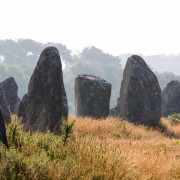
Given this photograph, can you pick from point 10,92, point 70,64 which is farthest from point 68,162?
point 70,64

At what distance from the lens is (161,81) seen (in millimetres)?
125312

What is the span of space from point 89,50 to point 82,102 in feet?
404

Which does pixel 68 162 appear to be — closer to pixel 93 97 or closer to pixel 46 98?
pixel 46 98

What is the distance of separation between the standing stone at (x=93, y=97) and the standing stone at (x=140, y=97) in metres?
1.20

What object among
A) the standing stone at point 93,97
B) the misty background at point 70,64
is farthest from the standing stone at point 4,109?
the misty background at point 70,64

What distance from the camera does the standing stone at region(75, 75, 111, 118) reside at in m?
24.3

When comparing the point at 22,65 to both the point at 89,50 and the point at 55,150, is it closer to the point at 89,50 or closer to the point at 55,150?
the point at 89,50

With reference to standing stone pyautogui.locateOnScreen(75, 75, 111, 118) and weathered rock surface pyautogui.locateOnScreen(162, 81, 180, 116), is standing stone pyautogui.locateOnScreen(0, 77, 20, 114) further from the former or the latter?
weathered rock surface pyautogui.locateOnScreen(162, 81, 180, 116)

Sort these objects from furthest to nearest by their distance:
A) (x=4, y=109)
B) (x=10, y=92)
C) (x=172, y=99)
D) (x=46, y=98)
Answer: (x=172, y=99)
(x=10, y=92)
(x=4, y=109)
(x=46, y=98)

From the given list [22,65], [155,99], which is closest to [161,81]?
[22,65]

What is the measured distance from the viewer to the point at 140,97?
2402 cm

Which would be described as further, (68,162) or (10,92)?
(10,92)

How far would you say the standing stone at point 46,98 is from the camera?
46.4 feet

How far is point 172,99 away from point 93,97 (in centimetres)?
1707
